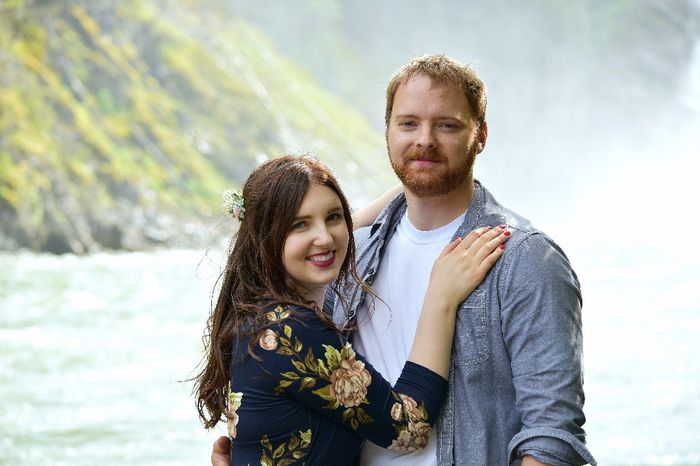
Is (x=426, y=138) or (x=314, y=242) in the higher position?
(x=426, y=138)

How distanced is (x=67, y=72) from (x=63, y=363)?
15227 millimetres

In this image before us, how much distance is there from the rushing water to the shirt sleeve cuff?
12.7 feet

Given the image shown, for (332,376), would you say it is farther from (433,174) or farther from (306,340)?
(433,174)

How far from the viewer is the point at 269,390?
7.26ft

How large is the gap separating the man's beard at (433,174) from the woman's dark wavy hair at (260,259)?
0.51 ft

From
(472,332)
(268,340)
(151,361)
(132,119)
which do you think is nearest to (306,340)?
(268,340)

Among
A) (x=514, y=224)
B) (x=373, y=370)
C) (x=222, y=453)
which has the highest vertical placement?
(x=514, y=224)

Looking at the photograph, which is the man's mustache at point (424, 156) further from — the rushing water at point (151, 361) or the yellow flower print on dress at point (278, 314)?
the rushing water at point (151, 361)

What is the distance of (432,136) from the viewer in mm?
2318

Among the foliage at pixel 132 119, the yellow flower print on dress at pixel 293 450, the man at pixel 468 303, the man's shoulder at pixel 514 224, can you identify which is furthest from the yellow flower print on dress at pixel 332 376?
the foliage at pixel 132 119

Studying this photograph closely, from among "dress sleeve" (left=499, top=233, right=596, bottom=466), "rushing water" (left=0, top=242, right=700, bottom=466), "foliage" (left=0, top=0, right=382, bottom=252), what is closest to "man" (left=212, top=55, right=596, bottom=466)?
"dress sleeve" (left=499, top=233, right=596, bottom=466)

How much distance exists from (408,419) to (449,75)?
0.76 m

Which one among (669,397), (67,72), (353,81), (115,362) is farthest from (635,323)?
(353,81)

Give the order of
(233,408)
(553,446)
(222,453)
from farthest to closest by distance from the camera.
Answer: (222,453) → (233,408) → (553,446)
